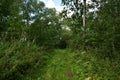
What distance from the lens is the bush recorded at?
10.8 metres

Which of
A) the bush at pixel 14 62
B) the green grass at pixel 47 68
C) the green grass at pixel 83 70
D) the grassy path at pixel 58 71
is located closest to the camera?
the bush at pixel 14 62

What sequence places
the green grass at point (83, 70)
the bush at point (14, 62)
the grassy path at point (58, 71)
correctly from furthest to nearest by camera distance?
the grassy path at point (58, 71) < the green grass at point (83, 70) < the bush at point (14, 62)

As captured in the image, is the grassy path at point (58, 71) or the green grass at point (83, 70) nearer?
the green grass at point (83, 70)

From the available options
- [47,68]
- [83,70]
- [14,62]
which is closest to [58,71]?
[47,68]

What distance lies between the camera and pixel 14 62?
37.8 feet

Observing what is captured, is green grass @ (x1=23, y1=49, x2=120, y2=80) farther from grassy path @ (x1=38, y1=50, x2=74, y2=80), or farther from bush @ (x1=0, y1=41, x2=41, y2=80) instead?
bush @ (x1=0, y1=41, x2=41, y2=80)

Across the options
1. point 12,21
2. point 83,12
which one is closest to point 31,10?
point 12,21

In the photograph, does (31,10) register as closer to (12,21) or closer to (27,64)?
(12,21)

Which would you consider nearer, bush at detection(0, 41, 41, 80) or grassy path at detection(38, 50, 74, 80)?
bush at detection(0, 41, 41, 80)

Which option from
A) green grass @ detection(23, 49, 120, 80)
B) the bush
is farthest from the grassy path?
the bush

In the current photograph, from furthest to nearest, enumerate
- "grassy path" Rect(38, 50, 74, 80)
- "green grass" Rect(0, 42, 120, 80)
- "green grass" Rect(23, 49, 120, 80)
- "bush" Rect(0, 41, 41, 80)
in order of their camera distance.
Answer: "grassy path" Rect(38, 50, 74, 80) → "green grass" Rect(23, 49, 120, 80) → "green grass" Rect(0, 42, 120, 80) → "bush" Rect(0, 41, 41, 80)

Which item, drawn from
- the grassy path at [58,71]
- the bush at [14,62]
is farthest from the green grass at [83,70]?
the bush at [14,62]

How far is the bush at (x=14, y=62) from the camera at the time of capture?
1081cm

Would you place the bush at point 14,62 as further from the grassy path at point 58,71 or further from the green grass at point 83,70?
the grassy path at point 58,71
